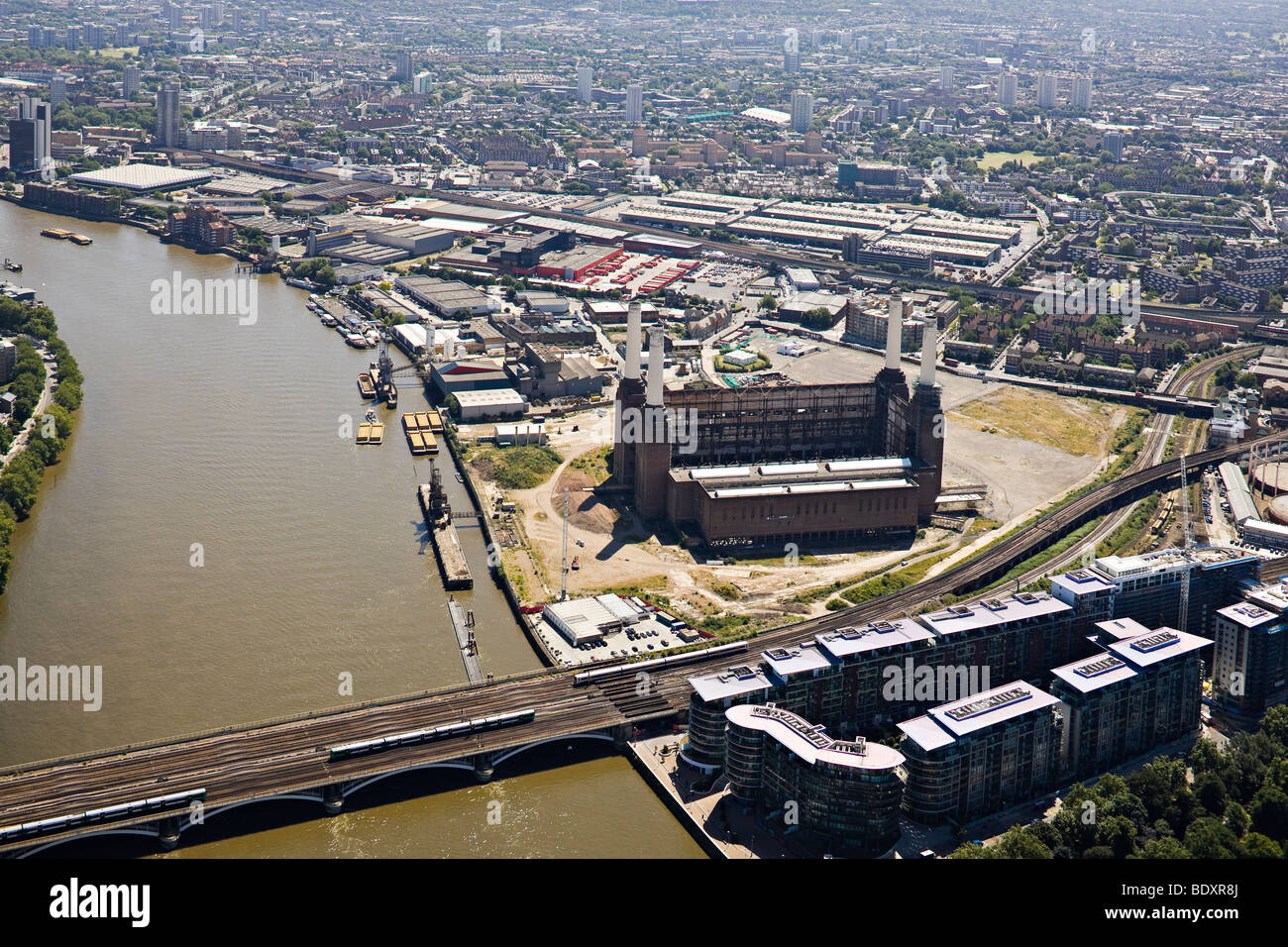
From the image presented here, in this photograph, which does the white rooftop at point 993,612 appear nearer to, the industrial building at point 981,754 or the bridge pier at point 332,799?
the industrial building at point 981,754

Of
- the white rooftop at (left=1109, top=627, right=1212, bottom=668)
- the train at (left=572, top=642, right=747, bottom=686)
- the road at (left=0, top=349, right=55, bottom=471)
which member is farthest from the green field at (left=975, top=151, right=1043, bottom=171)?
the train at (left=572, top=642, right=747, bottom=686)

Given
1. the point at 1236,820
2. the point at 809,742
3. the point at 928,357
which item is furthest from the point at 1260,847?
the point at 928,357

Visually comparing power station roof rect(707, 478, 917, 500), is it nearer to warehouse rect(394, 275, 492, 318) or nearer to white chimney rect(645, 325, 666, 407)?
white chimney rect(645, 325, 666, 407)

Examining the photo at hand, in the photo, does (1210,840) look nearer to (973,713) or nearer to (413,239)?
(973,713)

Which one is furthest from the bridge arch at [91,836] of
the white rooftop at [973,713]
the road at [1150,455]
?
the road at [1150,455]

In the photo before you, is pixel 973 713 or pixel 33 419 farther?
pixel 33 419

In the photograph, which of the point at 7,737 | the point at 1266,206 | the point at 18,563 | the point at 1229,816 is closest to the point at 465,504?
the point at 18,563
